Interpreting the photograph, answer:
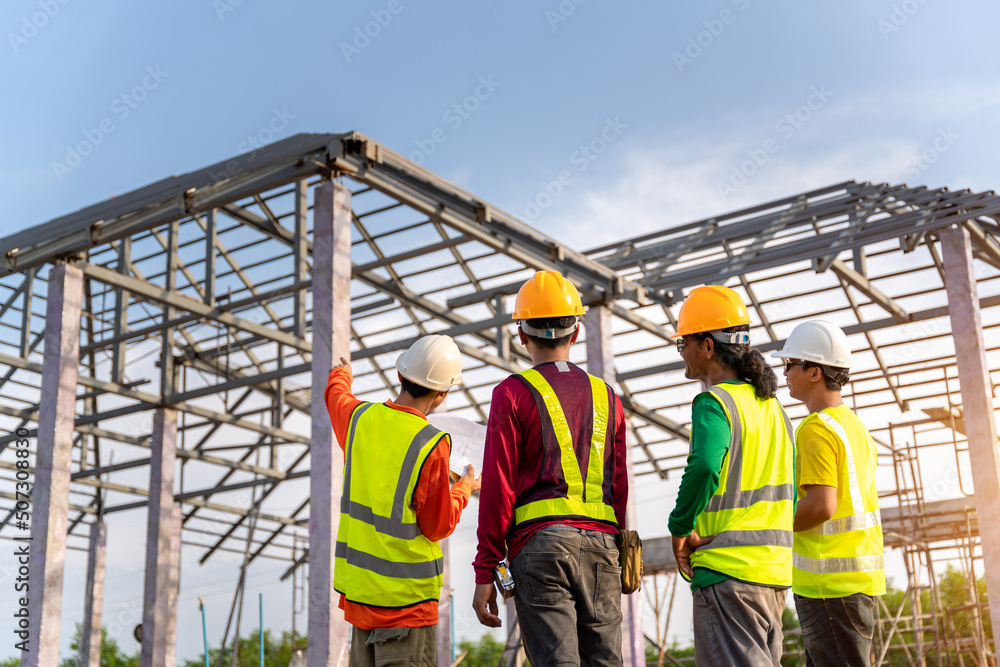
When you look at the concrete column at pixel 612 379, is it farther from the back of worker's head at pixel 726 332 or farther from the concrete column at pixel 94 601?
the concrete column at pixel 94 601

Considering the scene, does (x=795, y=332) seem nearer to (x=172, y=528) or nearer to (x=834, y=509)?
(x=834, y=509)

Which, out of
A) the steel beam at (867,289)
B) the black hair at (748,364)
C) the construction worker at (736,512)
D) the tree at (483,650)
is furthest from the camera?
the tree at (483,650)

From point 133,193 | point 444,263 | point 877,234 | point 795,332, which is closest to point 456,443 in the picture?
point 795,332

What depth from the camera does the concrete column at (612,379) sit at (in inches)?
509

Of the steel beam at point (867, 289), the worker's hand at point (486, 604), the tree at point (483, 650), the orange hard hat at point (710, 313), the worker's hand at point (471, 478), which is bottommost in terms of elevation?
the tree at point (483, 650)

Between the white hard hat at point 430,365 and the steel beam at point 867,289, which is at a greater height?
the steel beam at point 867,289

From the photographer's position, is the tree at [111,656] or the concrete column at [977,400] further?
the tree at [111,656]

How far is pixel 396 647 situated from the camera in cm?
447

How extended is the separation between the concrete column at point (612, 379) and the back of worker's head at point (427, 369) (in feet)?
27.4

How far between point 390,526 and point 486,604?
809 millimetres

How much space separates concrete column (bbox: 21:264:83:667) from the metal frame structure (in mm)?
26

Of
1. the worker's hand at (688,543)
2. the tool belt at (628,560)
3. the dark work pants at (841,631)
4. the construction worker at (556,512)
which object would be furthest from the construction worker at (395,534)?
the dark work pants at (841,631)

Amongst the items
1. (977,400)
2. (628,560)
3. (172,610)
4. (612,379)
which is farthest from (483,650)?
(628,560)

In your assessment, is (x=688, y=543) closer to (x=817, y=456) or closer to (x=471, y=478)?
(x=817, y=456)
